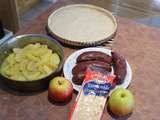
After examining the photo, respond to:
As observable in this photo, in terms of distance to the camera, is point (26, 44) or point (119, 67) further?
A: point (26, 44)

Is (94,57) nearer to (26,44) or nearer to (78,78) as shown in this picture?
(78,78)

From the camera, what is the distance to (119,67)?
3.07 feet

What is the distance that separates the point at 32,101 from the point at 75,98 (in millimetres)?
138

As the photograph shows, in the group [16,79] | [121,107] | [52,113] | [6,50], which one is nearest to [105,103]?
[121,107]

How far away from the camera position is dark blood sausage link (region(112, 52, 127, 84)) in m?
0.91

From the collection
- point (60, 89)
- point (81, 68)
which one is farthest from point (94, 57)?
point (60, 89)

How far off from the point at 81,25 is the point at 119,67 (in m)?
0.30

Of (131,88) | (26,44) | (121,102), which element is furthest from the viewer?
(26,44)

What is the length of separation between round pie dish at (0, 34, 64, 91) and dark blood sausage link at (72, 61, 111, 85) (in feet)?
0.18

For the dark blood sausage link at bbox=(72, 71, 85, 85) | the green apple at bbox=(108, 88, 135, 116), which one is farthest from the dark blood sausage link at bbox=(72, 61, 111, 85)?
the green apple at bbox=(108, 88, 135, 116)

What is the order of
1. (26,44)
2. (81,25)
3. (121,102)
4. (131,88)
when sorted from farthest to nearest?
(81,25) → (26,44) → (131,88) → (121,102)

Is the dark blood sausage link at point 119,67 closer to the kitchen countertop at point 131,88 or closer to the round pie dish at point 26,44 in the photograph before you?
the kitchen countertop at point 131,88

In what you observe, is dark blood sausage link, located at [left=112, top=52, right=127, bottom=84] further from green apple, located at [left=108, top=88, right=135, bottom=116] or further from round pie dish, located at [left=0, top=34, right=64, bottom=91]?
round pie dish, located at [left=0, top=34, right=64, bottom=91]

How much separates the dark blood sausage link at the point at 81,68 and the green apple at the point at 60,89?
47 millimetres
